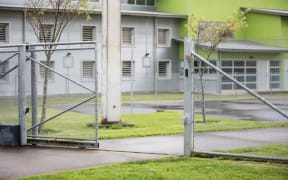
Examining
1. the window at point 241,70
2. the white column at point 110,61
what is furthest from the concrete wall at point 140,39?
the white column at point 110,61

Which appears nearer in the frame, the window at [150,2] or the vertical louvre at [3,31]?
the vertical louvre at [3,31]

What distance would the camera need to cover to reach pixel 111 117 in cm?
1964

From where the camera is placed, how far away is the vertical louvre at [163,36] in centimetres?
5095

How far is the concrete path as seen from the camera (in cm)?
1109

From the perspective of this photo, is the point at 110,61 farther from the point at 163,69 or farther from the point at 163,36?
the point at 163,36

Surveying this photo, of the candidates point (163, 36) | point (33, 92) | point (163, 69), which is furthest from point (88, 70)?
point (163, 36)

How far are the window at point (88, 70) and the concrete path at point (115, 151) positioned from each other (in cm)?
213

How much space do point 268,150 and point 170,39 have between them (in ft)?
128

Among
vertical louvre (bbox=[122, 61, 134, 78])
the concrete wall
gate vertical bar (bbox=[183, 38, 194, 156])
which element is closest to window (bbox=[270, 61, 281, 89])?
the concrete wall

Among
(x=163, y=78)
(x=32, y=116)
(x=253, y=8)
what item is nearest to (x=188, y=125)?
(x=32, y=116)

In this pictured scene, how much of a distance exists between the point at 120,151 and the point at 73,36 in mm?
32912

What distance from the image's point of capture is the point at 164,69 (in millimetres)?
51406

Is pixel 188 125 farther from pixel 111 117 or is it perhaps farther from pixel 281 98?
pixel 281 98

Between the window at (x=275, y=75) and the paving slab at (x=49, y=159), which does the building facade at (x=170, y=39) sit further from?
→ the paving slab at (x=49, y=159)
